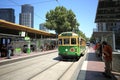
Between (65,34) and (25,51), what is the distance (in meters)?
13.1

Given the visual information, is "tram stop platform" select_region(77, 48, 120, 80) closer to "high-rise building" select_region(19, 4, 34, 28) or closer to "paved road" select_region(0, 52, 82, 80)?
"paved road" select_region(0, 52, 82, 80)

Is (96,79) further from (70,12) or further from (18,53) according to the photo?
(70,12)

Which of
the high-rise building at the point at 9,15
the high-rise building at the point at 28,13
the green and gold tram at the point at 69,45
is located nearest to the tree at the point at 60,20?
the high-rise building at the point at 28,13

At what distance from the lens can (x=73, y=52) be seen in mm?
19328

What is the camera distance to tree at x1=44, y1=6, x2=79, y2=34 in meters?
60.5

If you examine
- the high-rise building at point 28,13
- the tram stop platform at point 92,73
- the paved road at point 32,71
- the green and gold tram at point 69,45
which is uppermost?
the high-rise building at point 28,13

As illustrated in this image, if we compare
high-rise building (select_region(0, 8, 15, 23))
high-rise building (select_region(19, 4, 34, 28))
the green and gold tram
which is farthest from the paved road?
high-rise building (select_region(0, 8, 15, 23))

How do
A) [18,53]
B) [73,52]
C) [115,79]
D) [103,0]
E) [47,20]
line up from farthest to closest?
1. [47,20]
2. [18,53]
3. [73,52]
4. [103,0]
5. [115,79]

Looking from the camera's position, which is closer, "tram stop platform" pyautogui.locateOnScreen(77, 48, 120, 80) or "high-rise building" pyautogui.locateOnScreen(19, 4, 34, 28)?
"tram stop platform" pyautogui.locateOnScreen(77, 48, 120, 80)

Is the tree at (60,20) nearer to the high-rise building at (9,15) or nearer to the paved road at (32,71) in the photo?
the high-rise building at (9,15)

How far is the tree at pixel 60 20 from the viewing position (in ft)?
198

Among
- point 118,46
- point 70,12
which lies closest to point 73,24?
point 70,12

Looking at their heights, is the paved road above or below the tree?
below

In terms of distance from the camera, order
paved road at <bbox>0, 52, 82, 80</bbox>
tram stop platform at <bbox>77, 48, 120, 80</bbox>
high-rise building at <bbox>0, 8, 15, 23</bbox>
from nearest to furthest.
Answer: tram stop platform at <bbox>77, 48, 120, 80</bbox> → paved road at <bbox>0, 52, 82, 80</bbox> → high-rise building at <bbox>0, 8, 15, 23</bbox>
